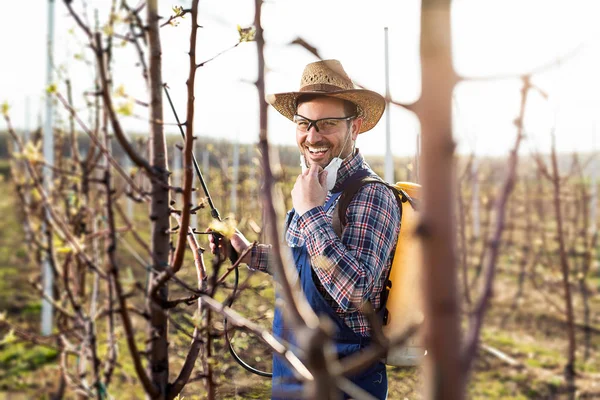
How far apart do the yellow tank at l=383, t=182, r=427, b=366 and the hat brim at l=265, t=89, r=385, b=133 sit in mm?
485

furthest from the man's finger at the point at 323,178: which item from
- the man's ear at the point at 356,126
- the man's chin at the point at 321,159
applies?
the man's ear at the point at 356,126

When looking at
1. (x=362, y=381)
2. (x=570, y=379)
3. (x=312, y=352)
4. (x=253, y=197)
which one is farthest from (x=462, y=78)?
(x=253, y=197)

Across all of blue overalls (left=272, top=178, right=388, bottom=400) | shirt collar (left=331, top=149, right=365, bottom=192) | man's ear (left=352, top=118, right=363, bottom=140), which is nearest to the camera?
blue overalls (left=272, top=178, right=388, bottom=400)

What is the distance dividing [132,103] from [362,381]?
50.3 inches

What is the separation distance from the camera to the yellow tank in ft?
6.36

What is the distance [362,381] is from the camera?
1.88 meters

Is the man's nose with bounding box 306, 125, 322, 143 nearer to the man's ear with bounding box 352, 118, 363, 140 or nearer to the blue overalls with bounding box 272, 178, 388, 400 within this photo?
the man's ear with bounding box 352, 118, 363, 140

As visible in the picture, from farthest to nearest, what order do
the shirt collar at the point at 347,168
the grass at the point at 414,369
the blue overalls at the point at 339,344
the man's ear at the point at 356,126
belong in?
the grass at the point at 414,369 < the man's ear at the point at 356,126 < the shirt collar at the point at 347,168 < the blue overalls at the point at 339,344

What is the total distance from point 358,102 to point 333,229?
0.64 metres

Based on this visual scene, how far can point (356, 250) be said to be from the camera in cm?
186

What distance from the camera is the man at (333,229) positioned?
1798 millimetres

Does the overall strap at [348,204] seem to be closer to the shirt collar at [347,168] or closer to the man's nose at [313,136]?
the shirt collar at [347,168]

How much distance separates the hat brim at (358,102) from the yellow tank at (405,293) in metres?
0.48

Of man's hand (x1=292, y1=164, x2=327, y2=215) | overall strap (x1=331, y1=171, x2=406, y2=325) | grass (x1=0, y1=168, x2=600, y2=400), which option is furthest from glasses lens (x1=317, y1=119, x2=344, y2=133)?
grass (x1=0, y1=168, x2=600, y2=400)
